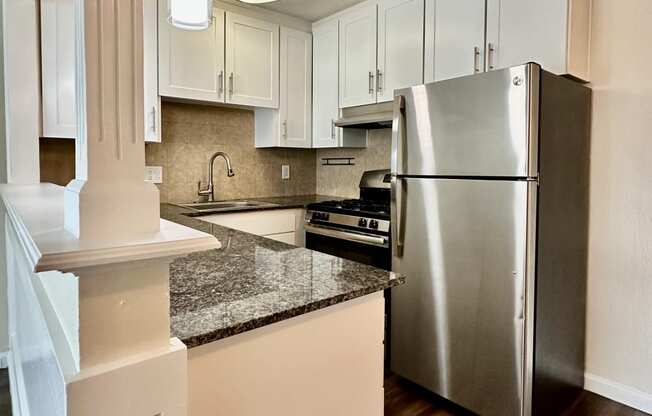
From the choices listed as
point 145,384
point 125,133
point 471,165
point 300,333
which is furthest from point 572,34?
point 145,384

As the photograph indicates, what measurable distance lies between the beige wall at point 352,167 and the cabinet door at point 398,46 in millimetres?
476

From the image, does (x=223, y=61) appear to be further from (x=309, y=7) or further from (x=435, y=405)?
(x=435, y=405)

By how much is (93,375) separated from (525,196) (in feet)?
5.36

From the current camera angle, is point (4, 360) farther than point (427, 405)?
Yes

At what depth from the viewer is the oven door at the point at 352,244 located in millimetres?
2441

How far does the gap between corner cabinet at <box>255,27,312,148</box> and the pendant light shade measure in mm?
1906

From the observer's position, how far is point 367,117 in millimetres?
2973

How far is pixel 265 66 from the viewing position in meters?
3.26

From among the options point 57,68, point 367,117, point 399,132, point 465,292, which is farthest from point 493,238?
point 57,68

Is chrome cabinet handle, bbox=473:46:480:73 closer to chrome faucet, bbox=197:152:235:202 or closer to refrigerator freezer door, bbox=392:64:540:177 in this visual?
refrigerator freezer door, bbox=392:64:540:177

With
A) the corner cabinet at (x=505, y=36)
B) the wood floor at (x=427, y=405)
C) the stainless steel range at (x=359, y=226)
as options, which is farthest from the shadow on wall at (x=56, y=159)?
the corner cabinet at (x=505, y=36)

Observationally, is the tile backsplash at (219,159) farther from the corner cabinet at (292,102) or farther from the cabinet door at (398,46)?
the cabinet door at (398,46)

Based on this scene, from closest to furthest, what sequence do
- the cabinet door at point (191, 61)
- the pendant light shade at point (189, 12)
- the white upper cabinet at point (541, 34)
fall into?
the pendant light shade at point (189, 12) < the white upper cabinet at point (541, 34) < the cabinet door at point (191, 61)

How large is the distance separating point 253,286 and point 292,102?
257 cm
